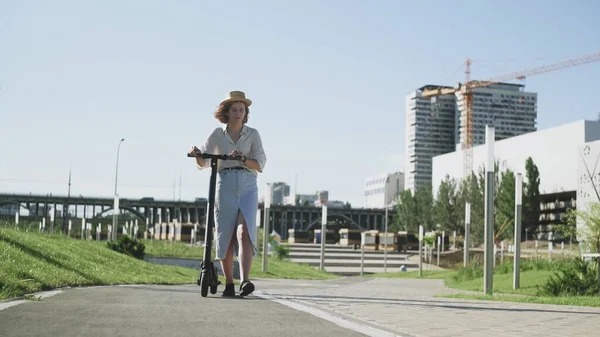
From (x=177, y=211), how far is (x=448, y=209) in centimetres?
6330

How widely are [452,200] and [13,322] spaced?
297 feet

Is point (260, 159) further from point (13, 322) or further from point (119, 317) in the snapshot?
point (13, 322)

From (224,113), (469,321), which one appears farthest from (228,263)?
(469,321)

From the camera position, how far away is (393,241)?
75.4 metres

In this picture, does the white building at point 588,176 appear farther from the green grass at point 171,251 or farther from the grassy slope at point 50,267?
the grassy slope at point 50,267

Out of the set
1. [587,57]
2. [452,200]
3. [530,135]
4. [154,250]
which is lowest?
[154,250]

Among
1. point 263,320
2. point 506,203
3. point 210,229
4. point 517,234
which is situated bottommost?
point 263,320

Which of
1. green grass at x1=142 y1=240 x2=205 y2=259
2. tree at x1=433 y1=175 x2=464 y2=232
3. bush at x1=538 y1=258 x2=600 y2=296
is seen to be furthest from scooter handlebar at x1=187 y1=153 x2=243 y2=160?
tree at x1=433 y1=175 x2=464 y2=232

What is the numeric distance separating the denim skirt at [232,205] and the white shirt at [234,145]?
113 mm

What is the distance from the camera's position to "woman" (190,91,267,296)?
6602 mm

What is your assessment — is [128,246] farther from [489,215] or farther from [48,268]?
[48,268]

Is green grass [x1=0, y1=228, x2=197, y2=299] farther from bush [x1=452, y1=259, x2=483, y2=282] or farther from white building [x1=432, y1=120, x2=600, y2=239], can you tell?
white building [x1=432, y1=120, x2=600, y2=239]

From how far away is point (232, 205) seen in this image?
21.7 feet

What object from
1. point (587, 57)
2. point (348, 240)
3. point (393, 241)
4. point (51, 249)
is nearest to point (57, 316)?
point (51, 249)
